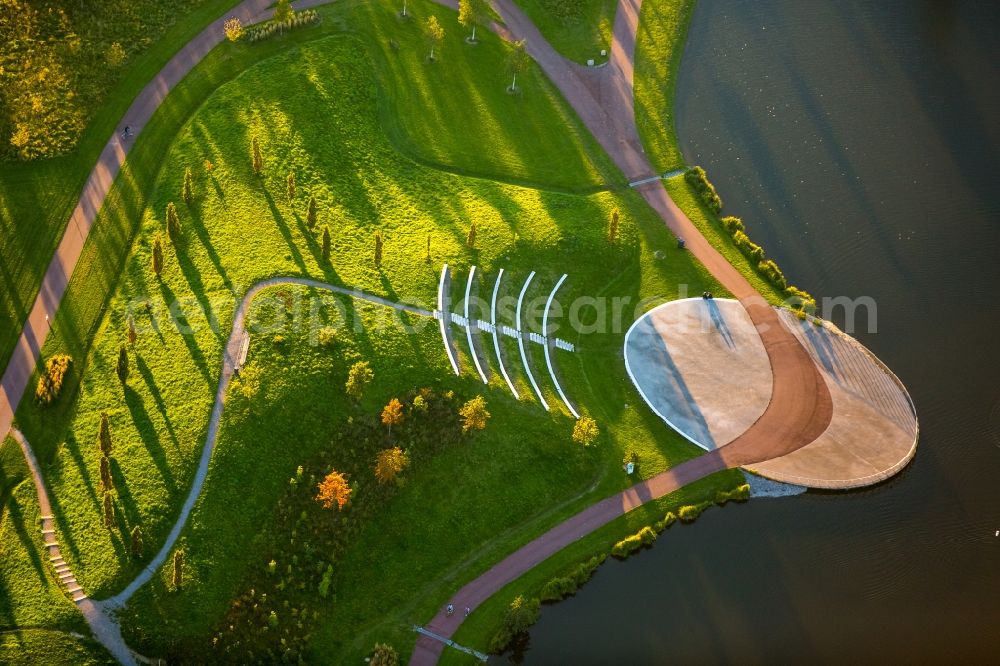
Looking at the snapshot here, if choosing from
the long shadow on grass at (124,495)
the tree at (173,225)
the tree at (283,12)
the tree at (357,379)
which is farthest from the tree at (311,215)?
the long shadow on grass at (124,495)

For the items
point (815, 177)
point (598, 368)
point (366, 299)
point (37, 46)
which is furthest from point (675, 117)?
point (37, 46)

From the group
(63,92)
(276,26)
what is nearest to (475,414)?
(276,26)

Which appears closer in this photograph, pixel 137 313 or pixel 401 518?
pixel 401 518

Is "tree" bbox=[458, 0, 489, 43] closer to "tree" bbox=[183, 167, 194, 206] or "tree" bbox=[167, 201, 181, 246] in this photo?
"tree" bbox=[183, 167, 194, 206]

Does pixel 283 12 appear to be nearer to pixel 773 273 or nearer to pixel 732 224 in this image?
pixel 732 224

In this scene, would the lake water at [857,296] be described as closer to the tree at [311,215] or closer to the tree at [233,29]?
the tree at [311,215]

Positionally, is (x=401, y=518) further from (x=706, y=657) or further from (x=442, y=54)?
(x=442, y=54)
